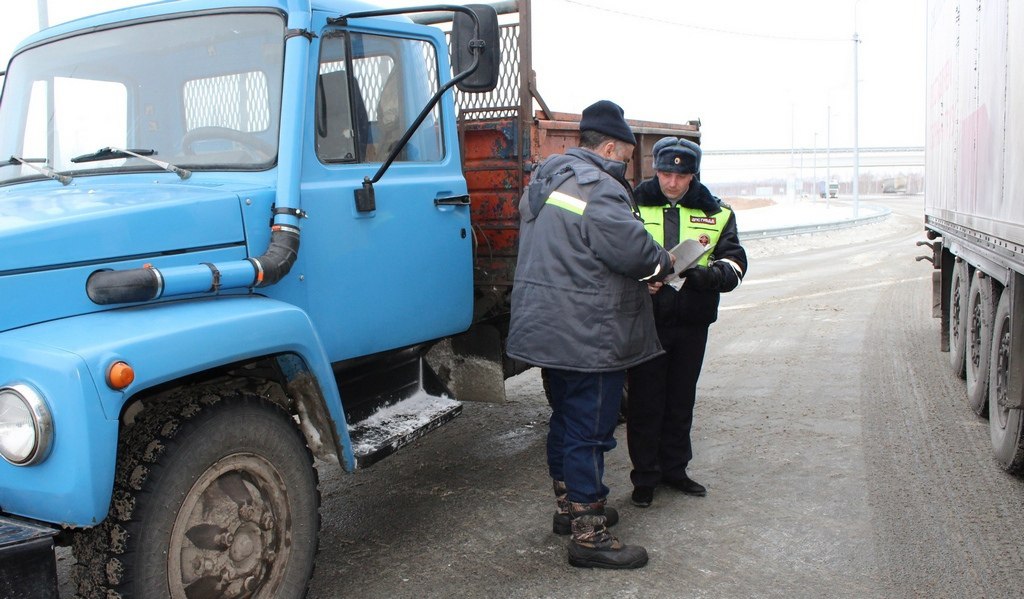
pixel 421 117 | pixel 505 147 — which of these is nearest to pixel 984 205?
pixel 505 147

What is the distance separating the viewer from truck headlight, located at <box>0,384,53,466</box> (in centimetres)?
259

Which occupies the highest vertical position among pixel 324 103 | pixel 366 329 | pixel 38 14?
pixel 38 14

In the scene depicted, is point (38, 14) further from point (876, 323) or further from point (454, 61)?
point (876, 323)

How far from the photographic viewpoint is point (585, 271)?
13.2 ft

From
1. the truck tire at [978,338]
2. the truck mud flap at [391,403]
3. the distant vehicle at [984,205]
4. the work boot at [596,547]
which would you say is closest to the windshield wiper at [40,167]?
the truck mud flap at [391,403]

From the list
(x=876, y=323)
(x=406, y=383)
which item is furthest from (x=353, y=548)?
(x=876, y=323)

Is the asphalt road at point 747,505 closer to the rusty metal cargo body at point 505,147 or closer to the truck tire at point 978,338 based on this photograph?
the truck tire at point 978,338

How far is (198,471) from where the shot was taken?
300 cm

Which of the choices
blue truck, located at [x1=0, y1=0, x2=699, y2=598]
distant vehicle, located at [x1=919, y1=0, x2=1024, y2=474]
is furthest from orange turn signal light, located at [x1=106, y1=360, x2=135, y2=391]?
distant vehicle, located at [x1=919, y1=0, x2=1024, y2=474]

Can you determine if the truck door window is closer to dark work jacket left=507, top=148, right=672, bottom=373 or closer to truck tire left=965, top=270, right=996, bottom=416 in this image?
dark work jacket left=507, top=148, right=672, bottom=373

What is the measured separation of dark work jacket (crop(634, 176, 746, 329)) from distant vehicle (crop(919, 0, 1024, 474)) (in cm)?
138

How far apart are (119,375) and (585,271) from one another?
6.73 ft

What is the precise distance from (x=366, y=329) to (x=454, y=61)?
4.07 feet

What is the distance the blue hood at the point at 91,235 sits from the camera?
9.21 feet
